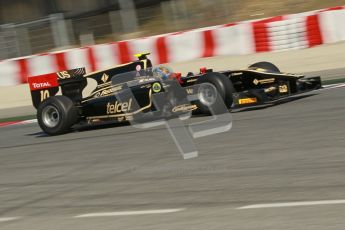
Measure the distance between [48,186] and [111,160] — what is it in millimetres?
1190

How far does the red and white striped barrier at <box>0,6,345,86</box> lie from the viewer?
16.0 m

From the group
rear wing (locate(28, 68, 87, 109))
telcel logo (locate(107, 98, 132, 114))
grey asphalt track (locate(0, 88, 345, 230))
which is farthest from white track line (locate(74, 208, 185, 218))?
rear wing (locate(28, 68, 87, 109))

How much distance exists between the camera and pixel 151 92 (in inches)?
425

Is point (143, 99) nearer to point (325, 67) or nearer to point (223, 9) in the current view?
point (325, 67)

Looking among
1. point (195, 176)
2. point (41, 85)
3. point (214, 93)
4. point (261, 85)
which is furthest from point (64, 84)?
point (195, 176)

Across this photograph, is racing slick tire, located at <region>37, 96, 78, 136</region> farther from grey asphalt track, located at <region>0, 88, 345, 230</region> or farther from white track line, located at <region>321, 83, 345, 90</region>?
white track line, located at <region>321, 83, 345, 90</region>

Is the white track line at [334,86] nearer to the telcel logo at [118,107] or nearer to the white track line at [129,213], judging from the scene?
the telcel logo at [118,107]

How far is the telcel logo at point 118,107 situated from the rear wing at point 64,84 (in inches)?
35.1

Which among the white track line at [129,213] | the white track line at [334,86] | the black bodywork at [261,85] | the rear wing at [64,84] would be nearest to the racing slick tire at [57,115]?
the rear wing at [64,84]

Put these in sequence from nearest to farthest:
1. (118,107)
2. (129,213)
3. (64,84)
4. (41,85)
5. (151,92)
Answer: (129,213) < (151,92) < (118,107) < (64,84) < (41,85)

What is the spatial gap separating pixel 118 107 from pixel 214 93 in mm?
1571

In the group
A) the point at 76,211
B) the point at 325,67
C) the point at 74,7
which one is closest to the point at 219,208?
the point at 76,211

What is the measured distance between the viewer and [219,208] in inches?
217

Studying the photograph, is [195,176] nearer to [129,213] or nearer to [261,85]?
[129,213]
